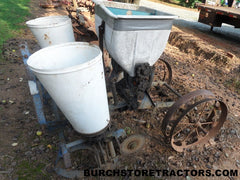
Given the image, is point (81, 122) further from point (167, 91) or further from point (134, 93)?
point (167, 91)

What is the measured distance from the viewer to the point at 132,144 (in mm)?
2447

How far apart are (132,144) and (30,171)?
1512 millimetres

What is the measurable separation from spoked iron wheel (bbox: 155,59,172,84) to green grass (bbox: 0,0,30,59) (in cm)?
542

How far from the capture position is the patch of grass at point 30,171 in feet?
7.28

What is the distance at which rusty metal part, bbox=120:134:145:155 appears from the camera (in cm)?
237

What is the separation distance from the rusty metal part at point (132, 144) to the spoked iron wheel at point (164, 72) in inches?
77.6

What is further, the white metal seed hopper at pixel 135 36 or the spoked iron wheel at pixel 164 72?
the spoked iron wheel at pixel 164 72

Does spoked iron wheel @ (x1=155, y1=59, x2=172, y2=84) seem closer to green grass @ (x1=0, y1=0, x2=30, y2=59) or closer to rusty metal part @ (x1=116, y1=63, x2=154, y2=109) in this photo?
rusty metal part @ (x1=116, y1=63, x2=154, y2=109)

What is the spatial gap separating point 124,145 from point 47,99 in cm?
201

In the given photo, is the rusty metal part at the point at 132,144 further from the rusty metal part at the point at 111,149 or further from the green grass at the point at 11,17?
the green grass at the point at 11,17

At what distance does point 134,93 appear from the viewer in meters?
2.71

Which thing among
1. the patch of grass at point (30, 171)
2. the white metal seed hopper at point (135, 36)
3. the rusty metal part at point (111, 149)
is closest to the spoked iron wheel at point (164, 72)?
the white metal seed hopper at point (135, 36)

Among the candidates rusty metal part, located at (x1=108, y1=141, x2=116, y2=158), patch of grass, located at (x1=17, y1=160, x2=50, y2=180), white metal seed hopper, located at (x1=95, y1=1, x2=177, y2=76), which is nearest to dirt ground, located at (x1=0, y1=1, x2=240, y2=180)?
patch of grass, located at (x1=17, y1=160, x2=50, y2=180)

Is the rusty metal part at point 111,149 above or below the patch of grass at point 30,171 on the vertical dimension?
above
